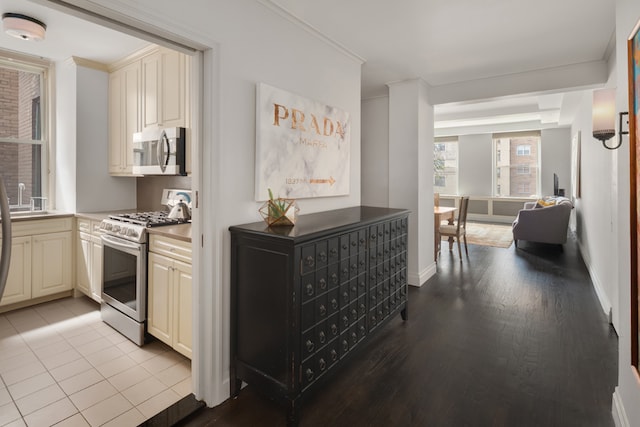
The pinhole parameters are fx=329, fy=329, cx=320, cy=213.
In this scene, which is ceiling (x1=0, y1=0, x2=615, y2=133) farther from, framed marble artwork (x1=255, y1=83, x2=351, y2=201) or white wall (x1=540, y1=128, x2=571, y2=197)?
white wall (x1=540, y1=128, x2=571, y2=197)

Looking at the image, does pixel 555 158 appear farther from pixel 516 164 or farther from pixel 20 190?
pixel 20 190

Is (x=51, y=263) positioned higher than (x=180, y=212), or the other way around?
(x=180, y=212)

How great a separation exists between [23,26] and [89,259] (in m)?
2.07

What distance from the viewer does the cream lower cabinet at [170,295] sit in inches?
86.7

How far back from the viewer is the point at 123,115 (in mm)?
3453

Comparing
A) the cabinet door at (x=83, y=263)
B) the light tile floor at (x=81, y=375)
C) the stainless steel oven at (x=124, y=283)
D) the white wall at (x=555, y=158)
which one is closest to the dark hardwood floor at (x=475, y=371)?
the light tile floor at (x=81, y=375)

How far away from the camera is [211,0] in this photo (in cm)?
181

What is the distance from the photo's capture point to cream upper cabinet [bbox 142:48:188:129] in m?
2.74

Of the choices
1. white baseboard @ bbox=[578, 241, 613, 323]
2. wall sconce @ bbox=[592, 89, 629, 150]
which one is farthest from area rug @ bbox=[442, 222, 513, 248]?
wall sconce @ bbox=[592, 89, 629, 150]

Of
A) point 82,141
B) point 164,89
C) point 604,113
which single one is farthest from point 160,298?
point 604,113

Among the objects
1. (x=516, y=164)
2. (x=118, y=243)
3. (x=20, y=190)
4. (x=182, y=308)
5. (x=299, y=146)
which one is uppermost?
(x=516, y=164)

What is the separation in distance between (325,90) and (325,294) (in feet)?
5.72

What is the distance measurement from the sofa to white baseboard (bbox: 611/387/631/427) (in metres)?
4.47

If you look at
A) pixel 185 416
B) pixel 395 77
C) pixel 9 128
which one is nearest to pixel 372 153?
pixel 395 77
